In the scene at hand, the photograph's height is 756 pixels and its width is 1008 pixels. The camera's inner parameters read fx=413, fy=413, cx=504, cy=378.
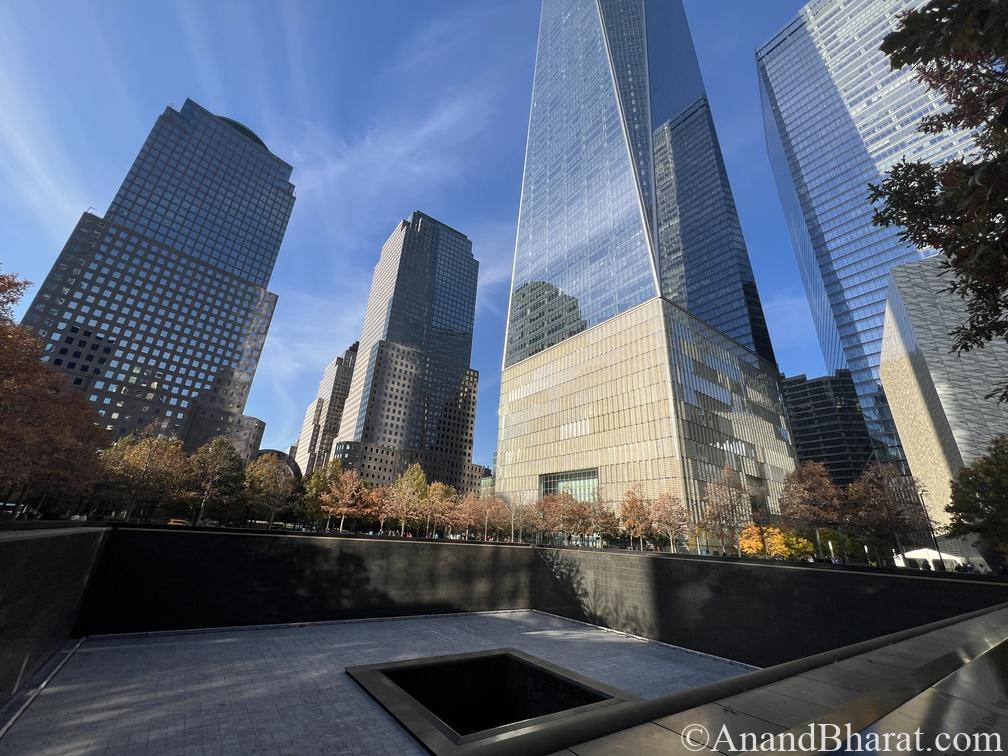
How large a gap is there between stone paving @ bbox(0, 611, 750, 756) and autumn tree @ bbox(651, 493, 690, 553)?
29669 mm

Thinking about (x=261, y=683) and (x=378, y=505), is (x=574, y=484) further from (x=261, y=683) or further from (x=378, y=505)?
(x=261, y=683)

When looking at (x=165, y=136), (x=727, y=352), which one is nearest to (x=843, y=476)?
(x=727, y=352)

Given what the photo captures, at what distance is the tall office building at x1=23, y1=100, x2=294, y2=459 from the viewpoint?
325 ft

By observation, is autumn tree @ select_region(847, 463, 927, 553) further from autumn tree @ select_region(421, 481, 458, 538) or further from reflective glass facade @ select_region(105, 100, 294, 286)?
reflective glass facade @ select_region(105, 100, 294, 286)

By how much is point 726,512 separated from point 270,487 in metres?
60.9

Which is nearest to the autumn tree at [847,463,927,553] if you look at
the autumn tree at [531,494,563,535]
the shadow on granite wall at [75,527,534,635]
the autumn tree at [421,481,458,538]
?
the autumn tree at [531,494,563,535]

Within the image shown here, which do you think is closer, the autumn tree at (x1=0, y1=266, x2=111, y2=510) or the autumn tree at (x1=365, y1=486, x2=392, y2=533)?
the autumn tree at (x1=0, y1=266, x2=111, y2=510)

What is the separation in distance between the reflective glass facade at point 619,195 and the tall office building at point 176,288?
84524mm

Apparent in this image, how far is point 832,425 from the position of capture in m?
110

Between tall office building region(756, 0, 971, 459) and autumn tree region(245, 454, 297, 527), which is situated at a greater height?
tall office building region(756, 0, 971, 459)

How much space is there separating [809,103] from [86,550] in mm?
168052

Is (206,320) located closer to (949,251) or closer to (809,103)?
(949,251)

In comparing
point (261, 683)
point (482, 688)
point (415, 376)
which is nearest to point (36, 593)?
point (261, 683)

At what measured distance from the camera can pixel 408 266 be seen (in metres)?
185
